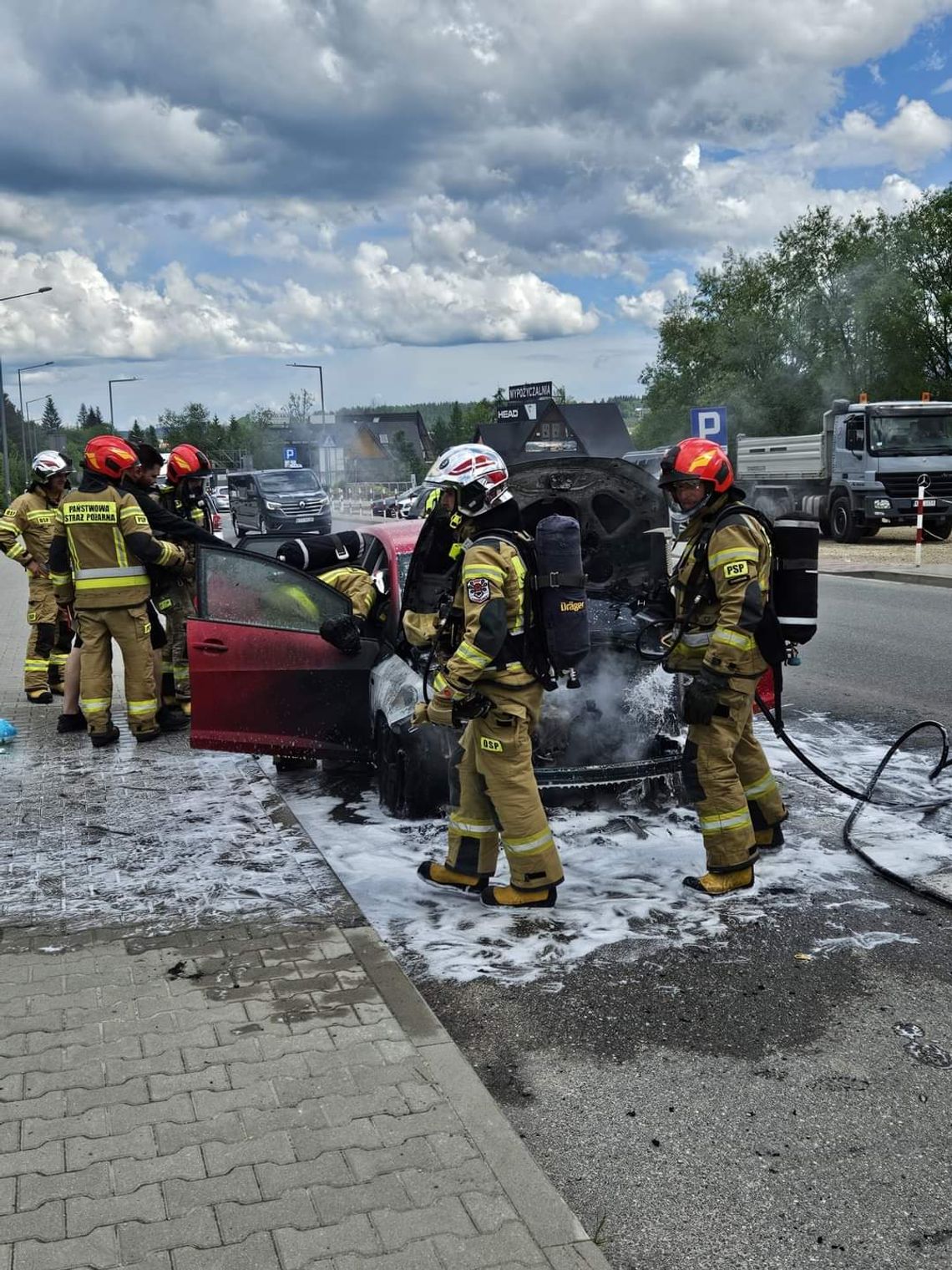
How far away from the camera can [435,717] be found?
456 centimetres

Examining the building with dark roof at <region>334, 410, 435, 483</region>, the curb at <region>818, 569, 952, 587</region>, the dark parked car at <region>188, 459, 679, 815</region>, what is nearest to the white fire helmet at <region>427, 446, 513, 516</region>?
the dark parked car at <region>188, 459, 679, 815</region>

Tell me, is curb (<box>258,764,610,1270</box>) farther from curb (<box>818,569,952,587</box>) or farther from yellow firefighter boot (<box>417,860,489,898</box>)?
curb (<box>818,569,952,587</box>)

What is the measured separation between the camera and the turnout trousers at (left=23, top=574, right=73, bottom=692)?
29.9 ft

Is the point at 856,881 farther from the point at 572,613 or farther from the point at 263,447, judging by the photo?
the point at 263,447

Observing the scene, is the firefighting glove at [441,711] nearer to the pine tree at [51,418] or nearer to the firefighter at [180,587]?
the firefighter at [180,587]

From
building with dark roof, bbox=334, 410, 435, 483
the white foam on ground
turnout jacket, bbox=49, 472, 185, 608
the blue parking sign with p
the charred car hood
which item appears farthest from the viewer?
building with dark roof, bbox=334, 410, 435, 483

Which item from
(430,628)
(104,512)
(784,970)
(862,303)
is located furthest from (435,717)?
(862,303)

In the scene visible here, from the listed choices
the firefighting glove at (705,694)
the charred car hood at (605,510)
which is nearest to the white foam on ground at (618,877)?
the firefighting glove at (705,694)

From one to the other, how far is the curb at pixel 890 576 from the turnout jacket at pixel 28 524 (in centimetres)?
1204

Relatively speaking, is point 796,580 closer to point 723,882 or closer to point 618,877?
point 723,882

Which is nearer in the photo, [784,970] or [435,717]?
[784,970]

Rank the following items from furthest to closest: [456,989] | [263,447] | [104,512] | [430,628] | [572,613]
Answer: [263,447]
[104,512]
[430,628]
[572,613]
[456,989]

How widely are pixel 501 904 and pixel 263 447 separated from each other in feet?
219

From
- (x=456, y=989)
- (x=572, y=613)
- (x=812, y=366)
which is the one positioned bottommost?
(x=456, y=989)
